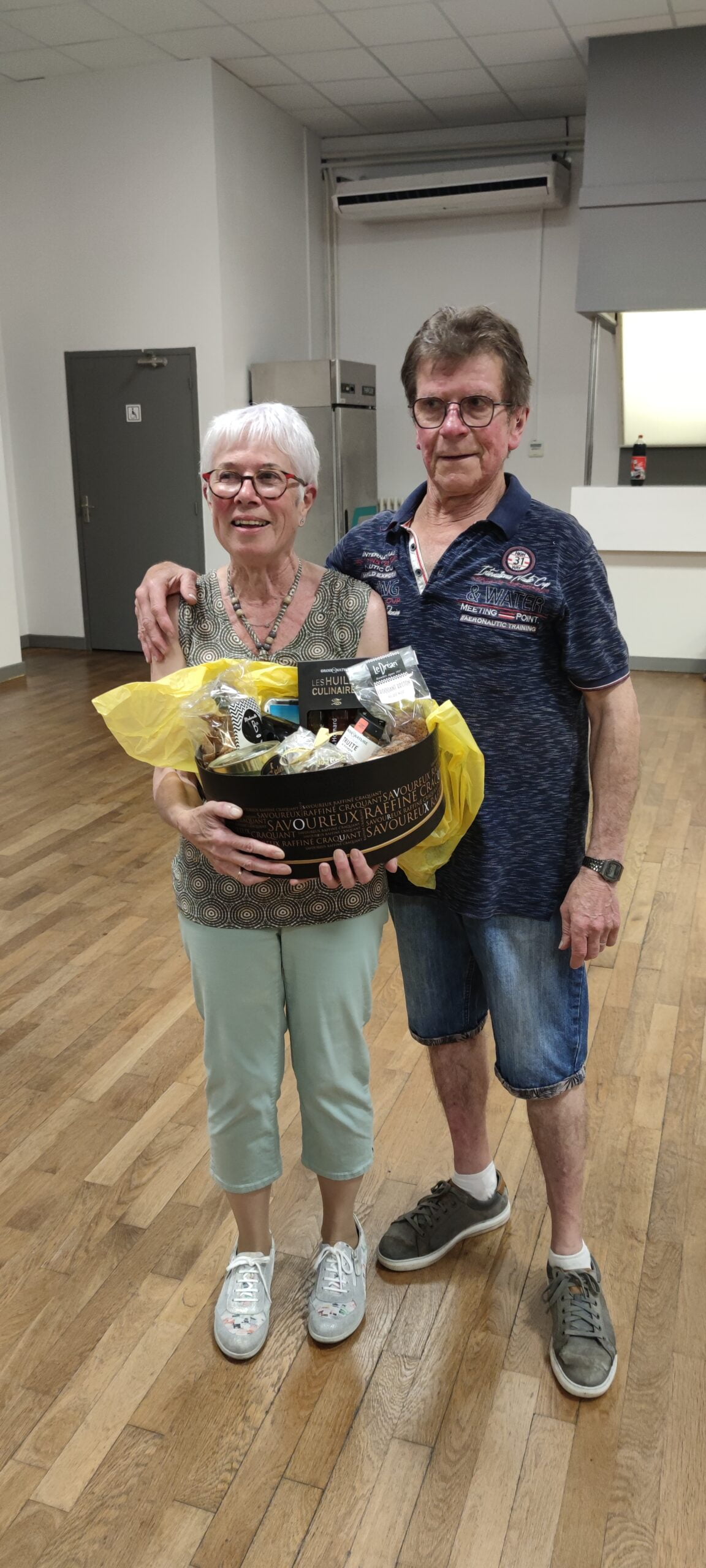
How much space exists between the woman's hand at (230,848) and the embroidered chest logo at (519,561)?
20.4 inches

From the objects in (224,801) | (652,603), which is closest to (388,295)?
(652,603)

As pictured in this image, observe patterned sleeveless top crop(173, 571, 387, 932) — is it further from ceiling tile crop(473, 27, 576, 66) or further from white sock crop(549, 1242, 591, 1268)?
ceiling tile crop(473, 27, 576, 66)

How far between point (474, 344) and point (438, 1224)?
4.65 feet

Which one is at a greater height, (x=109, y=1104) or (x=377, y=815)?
(x=377, y=815)

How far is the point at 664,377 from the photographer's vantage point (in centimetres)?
696

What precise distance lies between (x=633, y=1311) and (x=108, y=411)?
268 inches

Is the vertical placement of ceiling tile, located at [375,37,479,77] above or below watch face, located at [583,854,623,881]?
above

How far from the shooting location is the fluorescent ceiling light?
6.59m

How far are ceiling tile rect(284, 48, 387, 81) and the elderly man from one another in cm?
Answer: 597

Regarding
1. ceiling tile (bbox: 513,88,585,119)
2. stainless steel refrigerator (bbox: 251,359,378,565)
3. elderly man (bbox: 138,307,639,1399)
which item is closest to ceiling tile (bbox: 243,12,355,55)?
ceiling tile (bbox: 513,88,585,119)

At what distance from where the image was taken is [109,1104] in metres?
2.38

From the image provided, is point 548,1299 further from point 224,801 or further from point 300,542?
point 300,542

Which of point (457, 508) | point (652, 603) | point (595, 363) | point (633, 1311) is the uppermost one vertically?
point (595, 363)

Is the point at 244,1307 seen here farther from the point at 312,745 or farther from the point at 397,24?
the point at 397,24
